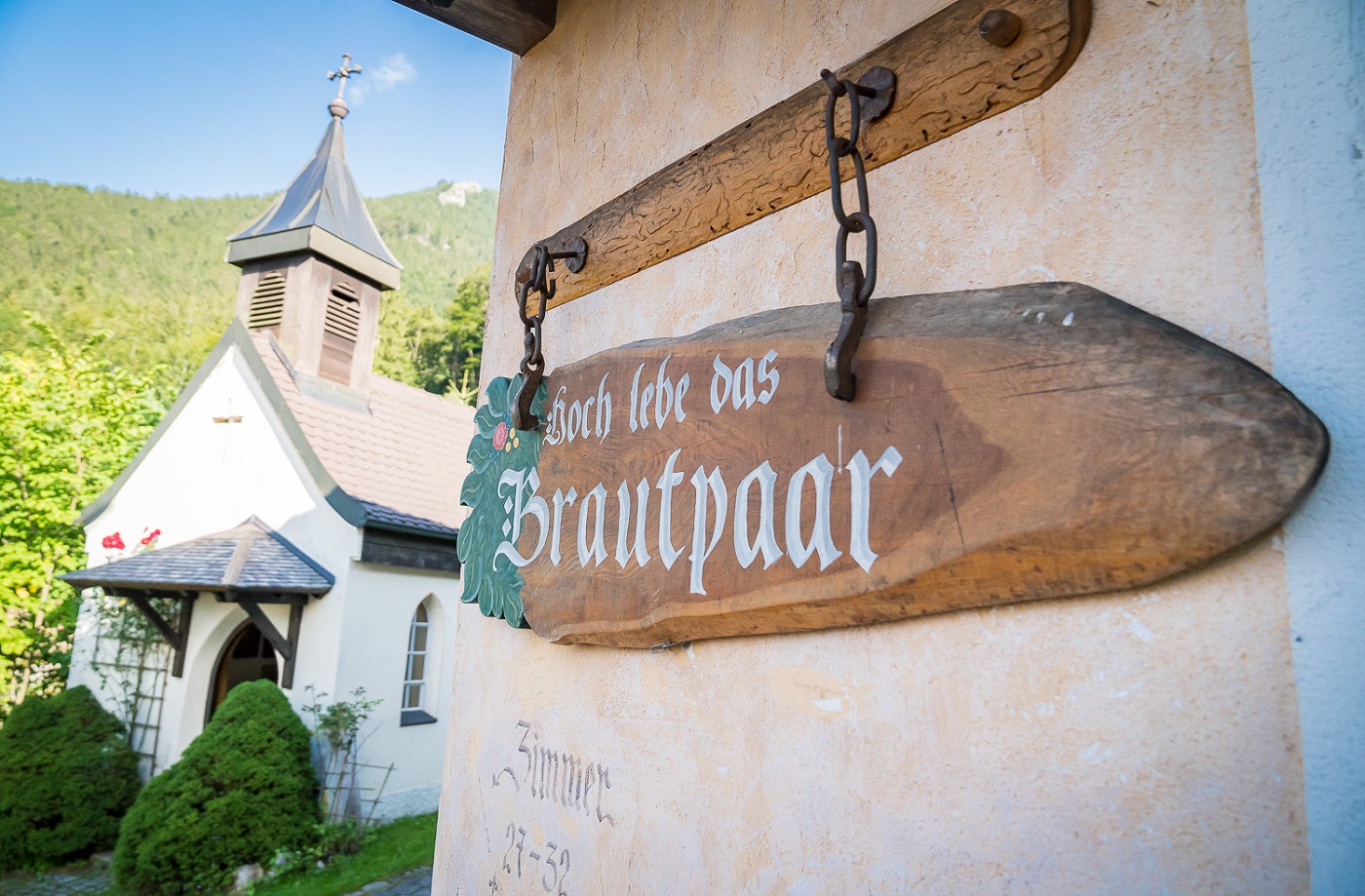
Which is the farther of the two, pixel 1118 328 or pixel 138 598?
pixel 138 598

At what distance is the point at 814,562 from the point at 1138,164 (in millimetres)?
650

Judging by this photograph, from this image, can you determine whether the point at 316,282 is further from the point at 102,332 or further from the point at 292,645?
the point at 292,645

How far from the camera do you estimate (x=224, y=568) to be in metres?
6.84

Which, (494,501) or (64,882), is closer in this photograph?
(494,501)

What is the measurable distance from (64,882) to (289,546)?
3172 millimetres

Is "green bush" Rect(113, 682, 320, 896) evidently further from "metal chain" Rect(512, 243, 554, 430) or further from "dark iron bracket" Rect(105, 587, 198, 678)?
"metal chain" Rect(512, 243, 554, 430)

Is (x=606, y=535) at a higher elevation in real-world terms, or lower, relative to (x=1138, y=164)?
lower

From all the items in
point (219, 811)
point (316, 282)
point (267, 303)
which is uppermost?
point (316, 282)

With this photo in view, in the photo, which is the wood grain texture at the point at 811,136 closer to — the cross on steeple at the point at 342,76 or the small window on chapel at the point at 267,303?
the small window on chapel at the point at 267,303

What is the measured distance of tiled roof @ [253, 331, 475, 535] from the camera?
7.76 meters

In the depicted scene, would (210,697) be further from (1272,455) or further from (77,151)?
(77,151)

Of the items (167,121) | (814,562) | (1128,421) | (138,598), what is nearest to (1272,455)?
(1128,421)

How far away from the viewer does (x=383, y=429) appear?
9.38 m

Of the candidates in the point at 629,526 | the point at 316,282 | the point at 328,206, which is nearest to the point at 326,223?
the point at 328,206
